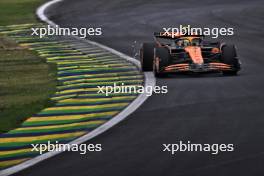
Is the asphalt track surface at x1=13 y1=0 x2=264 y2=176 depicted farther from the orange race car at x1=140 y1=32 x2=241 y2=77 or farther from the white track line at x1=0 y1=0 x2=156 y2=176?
the orange race car at x1=140 y1=32 x2=241 y2=77

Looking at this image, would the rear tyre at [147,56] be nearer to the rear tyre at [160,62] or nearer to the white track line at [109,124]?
the white track line at [109,124]

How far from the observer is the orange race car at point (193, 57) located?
18875 mm

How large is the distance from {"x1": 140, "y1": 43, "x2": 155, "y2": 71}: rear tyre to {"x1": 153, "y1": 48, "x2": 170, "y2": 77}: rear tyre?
823 mm

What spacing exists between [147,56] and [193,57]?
4.73ft

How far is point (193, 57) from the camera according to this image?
18984mm

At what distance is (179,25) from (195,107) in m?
16.7

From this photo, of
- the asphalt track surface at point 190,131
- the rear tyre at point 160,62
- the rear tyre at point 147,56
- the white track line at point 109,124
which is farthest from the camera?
the rear tyre at point 147,56

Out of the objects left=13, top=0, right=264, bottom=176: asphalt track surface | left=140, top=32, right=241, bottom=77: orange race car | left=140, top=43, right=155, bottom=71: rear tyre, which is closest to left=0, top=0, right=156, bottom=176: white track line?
left=13, top=0, right=264, bottom=176: asphalt track surface

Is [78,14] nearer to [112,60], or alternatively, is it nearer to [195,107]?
[112,60]

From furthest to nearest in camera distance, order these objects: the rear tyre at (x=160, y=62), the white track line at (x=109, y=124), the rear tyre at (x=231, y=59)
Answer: the rear tyre at (x=231, y=59), the rear tyre at (x=160, y=62), the white track line at (x=109, y=124)

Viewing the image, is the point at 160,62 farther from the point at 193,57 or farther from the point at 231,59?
the point at 231,59

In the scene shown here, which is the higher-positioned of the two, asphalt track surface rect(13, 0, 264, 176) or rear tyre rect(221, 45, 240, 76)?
rear tyre rect(221, 45, 240, 76)

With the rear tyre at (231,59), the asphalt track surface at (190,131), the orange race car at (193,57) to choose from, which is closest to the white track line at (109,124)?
the asphalt track surface at (190,131)

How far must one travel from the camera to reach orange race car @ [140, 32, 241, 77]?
1888 centimetres
